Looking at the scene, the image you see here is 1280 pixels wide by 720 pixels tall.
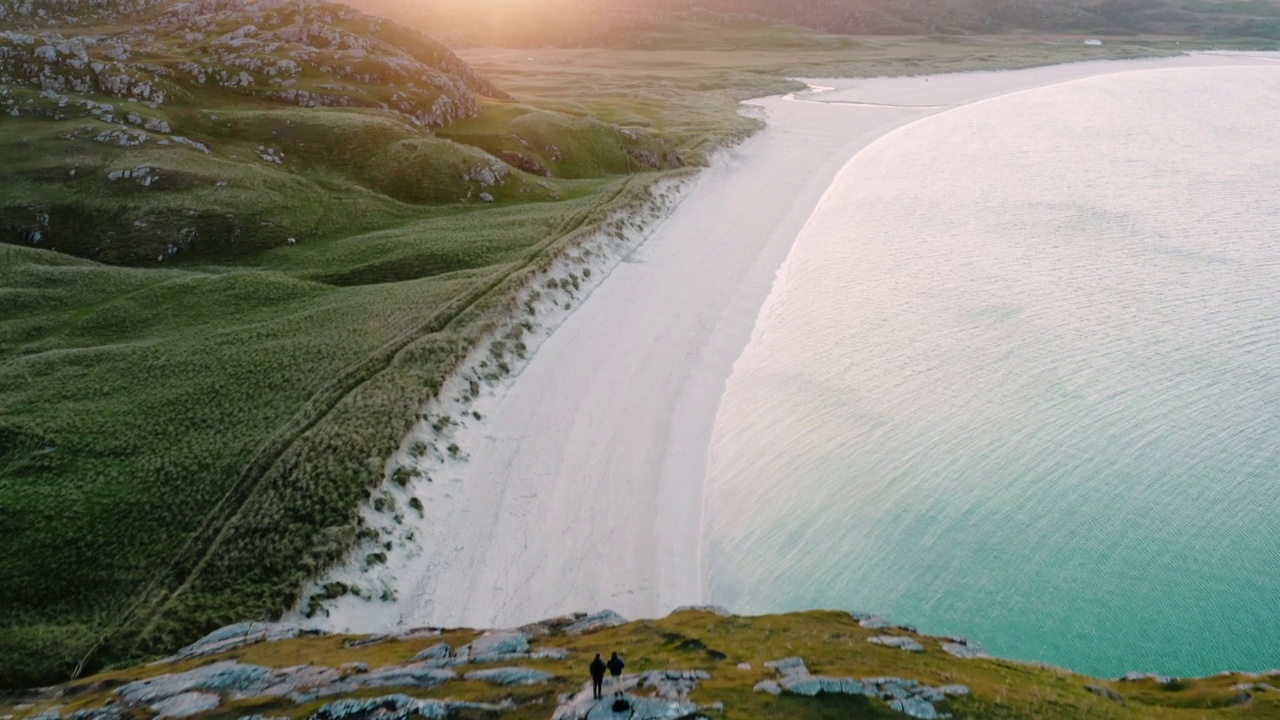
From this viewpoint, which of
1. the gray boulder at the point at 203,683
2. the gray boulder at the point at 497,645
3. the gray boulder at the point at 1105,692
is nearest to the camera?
the gray boulder at the point at 203,683

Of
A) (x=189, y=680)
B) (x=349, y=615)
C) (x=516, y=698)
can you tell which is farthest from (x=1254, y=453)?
(x=189, y=680)

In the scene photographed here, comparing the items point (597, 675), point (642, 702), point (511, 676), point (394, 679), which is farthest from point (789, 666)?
point (394, 679)

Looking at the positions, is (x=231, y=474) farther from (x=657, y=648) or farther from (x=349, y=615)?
(x=657, y=648)

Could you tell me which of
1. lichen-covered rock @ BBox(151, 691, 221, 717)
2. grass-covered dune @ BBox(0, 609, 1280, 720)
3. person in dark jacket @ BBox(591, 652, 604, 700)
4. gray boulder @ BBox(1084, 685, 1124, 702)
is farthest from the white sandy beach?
gray boulder @ BBox(1084, 685, 1124, 702)

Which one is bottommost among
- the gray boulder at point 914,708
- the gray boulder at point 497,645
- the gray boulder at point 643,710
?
the gray boulder at point 497,645

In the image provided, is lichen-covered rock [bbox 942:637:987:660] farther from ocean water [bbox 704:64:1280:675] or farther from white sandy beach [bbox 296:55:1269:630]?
white sandy beach [bbox 296:55:1269:630]

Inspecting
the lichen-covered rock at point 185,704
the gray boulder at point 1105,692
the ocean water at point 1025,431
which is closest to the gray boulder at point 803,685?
the gray boulder at point 1105,692

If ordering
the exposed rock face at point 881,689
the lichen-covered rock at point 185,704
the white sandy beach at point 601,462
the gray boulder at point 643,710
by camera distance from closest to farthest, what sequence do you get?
the gray boulder at point 643,710, the exposed rock face at point 881,689, the lichen-covered rock at point 185,704, the white sandy beach at point 601,462

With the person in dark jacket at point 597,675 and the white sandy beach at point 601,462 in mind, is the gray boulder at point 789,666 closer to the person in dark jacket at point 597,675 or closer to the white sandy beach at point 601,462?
the person in dark jacket at point 597,675
